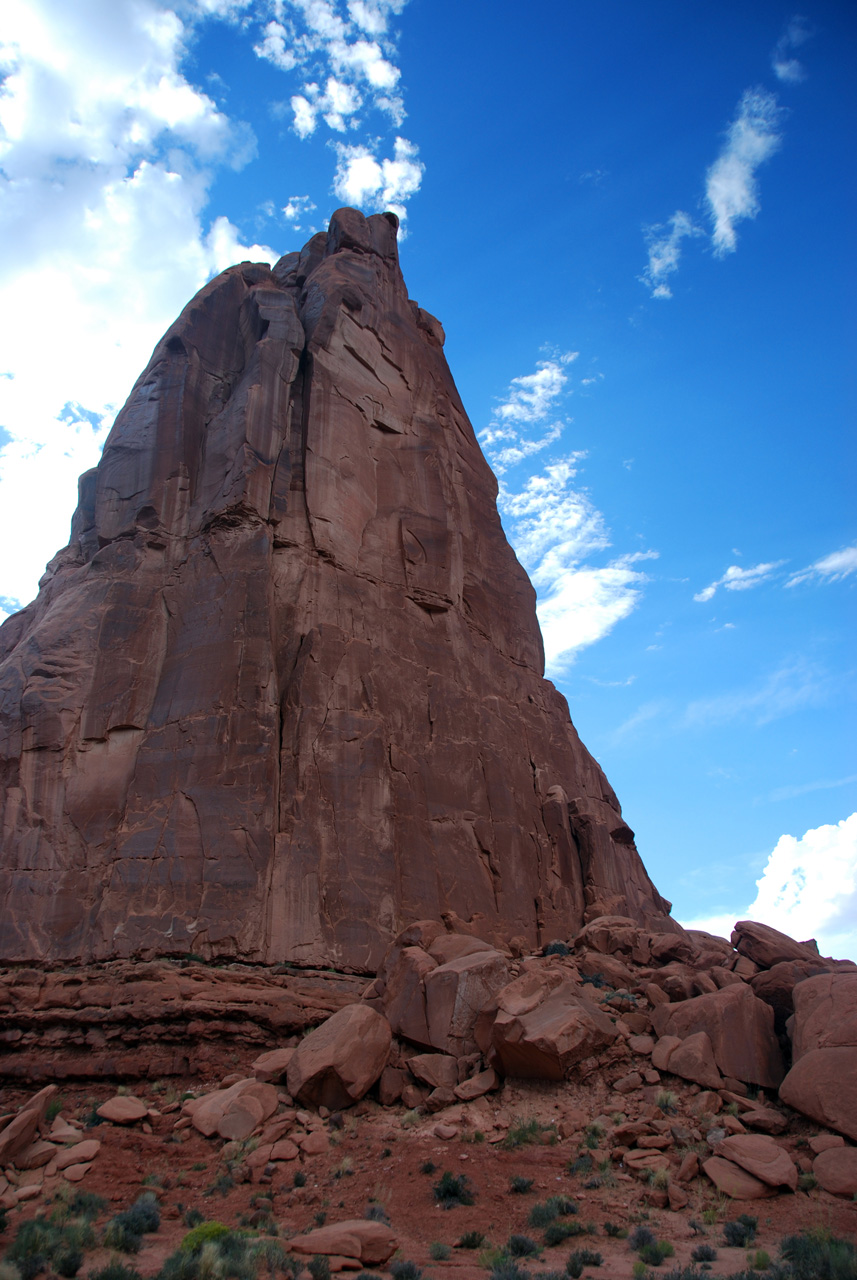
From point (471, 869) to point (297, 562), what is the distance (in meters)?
9.99

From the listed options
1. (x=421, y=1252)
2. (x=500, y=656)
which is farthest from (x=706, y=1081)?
(x=500, y=656)

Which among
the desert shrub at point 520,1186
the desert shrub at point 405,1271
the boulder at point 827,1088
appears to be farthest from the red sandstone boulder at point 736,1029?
the desert shrub at point 405,1271

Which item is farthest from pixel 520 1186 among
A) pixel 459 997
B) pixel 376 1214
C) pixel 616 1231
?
pixel 459 997

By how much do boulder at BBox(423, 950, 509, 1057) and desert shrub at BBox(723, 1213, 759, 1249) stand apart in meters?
6.34

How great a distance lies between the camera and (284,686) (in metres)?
22.9

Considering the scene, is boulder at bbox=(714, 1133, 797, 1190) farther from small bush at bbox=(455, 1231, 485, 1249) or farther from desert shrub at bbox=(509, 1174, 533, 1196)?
small bush at bbox=(455, 1231, 485, 1249)

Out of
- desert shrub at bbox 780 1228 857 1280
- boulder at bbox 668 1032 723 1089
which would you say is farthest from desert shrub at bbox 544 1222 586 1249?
boulder at bbox 668 1032 723 1089

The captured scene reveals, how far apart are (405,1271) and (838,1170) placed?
6.14m

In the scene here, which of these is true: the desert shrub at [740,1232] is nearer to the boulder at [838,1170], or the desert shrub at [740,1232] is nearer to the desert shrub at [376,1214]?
the boulder at [838,1170]

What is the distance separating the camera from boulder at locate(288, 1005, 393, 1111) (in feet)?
52.0

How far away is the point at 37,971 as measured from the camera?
18.8 metres

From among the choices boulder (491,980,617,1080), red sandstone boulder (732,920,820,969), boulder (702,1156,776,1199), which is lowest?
boulder (702,1156,776,1199)

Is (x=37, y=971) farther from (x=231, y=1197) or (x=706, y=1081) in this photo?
(x=706, y=1081)

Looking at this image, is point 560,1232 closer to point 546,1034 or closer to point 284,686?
point 546,1034
